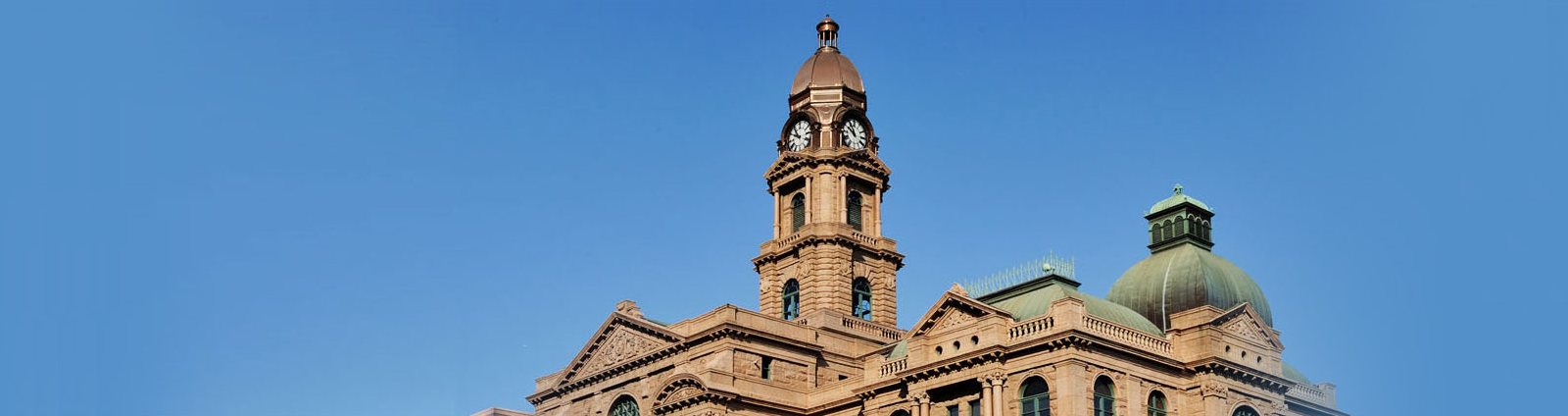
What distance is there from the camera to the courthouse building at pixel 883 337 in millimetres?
69812

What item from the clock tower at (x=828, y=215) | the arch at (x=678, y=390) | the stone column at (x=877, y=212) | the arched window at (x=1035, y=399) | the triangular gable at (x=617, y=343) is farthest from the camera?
the stone column at (x=877, y=212)

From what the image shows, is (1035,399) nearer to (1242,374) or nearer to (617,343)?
(1242,374)

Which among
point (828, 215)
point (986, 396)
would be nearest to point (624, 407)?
point (828, 215)

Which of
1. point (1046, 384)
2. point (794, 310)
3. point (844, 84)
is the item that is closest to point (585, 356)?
point (794, 310)

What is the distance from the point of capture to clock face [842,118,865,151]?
9676cm

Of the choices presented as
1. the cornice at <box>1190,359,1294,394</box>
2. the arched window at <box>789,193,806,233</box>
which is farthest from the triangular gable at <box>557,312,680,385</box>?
the cornice at <box>1190,359,1294,394</box>

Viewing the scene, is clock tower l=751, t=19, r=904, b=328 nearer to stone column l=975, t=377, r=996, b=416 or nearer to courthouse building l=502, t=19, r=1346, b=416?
courthouse building l=502, t=19, r=1346, b=416

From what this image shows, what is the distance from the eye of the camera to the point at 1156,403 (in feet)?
232

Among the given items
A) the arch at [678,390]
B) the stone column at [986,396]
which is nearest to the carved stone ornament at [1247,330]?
the stone column at [986,396]

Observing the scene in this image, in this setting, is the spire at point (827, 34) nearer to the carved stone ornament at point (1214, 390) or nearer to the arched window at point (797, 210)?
the arched window at point (797, 210)

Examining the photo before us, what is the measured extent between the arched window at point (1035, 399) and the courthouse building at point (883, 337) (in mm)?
75

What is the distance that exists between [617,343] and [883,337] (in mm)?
13318

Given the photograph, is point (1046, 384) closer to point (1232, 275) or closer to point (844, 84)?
point (1232, 275)

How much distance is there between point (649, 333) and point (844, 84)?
1936 centimetres
